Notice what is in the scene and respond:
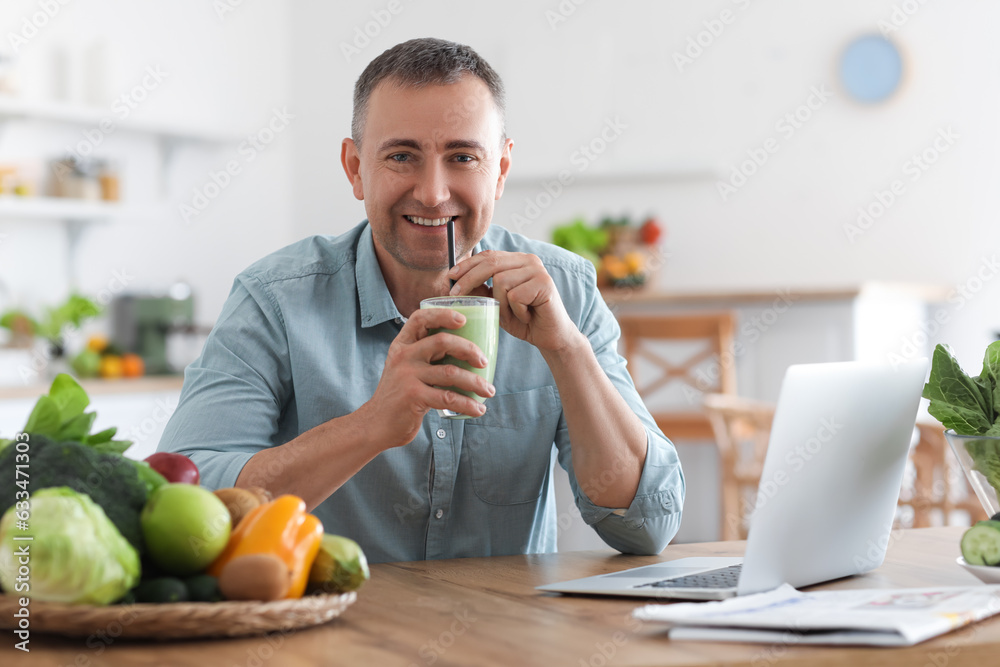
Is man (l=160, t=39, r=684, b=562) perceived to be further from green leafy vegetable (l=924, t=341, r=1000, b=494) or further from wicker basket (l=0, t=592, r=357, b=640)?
wicker basket (l=0, t=592, r=357, b=640)

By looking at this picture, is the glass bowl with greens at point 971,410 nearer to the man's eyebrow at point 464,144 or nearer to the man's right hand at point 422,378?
the man's right hand at point 422,378

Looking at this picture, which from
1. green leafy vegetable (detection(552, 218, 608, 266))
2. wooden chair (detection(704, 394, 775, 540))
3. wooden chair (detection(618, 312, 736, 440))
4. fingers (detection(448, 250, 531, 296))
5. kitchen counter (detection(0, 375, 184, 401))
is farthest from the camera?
green leafy vegetable (detection(552, 218, 608, 266))

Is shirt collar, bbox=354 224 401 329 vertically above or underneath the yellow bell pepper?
above

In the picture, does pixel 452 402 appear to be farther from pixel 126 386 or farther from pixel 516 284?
pixel 126 386

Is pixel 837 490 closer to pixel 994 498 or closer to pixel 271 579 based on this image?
pixel 994 498

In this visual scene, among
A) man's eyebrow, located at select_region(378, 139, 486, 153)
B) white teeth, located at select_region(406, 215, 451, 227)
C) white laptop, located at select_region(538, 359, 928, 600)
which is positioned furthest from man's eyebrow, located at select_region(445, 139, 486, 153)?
white laptop, located at select_region(538, 359, 928, 600)

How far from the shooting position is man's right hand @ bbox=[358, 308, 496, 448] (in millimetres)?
1214

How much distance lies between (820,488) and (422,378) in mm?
473

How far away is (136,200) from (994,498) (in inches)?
171

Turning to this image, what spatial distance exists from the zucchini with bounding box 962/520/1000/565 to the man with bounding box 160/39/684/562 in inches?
17.4

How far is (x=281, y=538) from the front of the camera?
88 centimetres

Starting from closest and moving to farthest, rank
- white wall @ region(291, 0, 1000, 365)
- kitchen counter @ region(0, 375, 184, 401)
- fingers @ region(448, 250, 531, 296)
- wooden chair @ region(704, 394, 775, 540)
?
fingers @ region(448, 250, 531, 296) < wooden chair @ region(704, 394, 775, 540) < kitchen counter @ region(0, 375, 184, 401) < white wall @ region(291, 0, 1000, 365)

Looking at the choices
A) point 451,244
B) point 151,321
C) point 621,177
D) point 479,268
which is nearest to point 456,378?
point 479,268

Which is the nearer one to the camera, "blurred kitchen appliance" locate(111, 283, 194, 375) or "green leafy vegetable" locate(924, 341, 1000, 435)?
"green leafy vegetable" locate(924, 341, 1000, 435)
